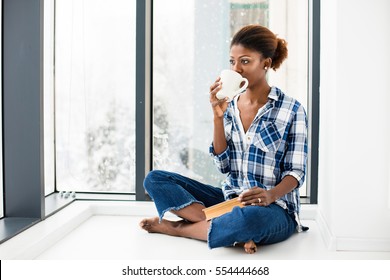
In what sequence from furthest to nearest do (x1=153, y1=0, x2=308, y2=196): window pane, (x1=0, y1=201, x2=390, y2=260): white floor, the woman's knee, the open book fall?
(x1=153, y1=0, x2=308, y2=196): window pane < the woman's knee < the open book < (x1=0, y1=201, x2=390, y2=260): white floor

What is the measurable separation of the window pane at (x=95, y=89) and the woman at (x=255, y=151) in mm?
621

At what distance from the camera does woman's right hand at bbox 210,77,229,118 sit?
1868 millimetres

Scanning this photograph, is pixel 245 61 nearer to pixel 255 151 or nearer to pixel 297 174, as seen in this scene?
pixel 255 151

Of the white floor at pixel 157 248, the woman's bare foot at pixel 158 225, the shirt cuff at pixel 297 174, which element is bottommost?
the white floor at pixel 157 248

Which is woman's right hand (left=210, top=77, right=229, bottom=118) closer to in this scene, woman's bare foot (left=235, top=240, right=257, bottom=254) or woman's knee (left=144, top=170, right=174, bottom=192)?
woman's knee (left=144, top=170, right=174, bottom=192)

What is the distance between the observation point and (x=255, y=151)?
1.96m

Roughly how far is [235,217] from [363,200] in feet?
1.49

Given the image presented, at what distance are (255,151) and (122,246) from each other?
1.98ft

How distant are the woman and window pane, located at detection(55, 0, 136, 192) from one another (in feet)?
2.04

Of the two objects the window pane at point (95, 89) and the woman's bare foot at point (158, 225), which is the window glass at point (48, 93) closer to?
the window pane at point (95, 89)

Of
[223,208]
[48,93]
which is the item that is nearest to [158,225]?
Result: [223,208]

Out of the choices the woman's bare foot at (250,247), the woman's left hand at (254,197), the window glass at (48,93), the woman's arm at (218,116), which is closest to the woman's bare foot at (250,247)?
the woman's bare foot at (250,247)

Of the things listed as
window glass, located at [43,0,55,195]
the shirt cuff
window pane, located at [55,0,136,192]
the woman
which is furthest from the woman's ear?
window glass, located at [43,0,55,195]

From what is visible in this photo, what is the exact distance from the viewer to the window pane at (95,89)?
2545 mm
